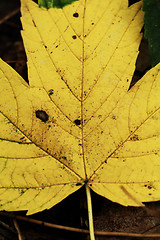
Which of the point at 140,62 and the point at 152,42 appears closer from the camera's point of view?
the point at 152,42

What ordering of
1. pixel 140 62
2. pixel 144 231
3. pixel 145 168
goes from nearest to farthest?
pixel 145 168 < pixel 144 231 < pixel 140 62

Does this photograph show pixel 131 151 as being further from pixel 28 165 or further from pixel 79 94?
pixel 28 165

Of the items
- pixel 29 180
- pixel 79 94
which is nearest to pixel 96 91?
pixel 79 94

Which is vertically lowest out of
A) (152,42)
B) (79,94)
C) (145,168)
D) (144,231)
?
(144,231)

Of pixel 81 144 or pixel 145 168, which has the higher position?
pixel 81 144

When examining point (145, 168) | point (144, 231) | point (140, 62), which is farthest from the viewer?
point (140, 62)

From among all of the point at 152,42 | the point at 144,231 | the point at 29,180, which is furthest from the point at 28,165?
the point at 152,42
